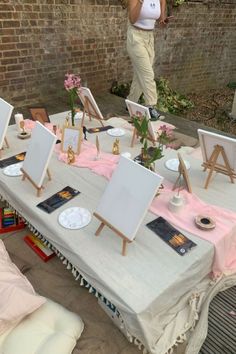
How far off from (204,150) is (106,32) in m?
3.55

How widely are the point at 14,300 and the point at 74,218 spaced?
0.49m

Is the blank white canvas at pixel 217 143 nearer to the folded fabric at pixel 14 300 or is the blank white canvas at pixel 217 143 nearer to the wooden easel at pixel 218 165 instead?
the wooden easel at pixel 218 165

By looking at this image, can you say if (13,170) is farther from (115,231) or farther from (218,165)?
(218,165)

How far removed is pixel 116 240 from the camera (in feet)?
4.88

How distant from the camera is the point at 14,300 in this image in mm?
1295

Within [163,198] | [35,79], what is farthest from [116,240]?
[35,79]

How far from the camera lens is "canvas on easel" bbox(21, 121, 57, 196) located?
173 cm

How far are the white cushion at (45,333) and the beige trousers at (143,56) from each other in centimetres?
292

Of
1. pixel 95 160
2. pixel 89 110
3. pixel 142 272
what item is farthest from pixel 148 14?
pixel 142 272

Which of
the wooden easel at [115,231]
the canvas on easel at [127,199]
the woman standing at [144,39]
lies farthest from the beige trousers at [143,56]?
the wooden easel at [115,231]

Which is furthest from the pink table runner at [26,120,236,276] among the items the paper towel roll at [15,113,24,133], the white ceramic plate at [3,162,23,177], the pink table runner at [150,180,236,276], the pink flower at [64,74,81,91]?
the paper towel roll at [15,113,24,133]

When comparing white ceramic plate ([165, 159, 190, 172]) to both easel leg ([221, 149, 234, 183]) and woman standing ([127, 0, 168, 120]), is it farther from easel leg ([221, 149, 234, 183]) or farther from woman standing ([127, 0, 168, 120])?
woman standing ([127, 0, 168, 120])

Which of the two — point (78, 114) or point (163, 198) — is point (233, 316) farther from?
point (78, 114)

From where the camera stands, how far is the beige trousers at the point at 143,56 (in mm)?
3484
